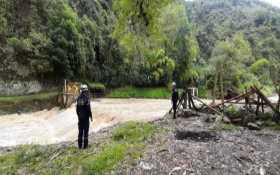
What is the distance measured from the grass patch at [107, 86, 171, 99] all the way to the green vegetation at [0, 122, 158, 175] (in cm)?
3287

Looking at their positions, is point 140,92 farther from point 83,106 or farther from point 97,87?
point 83,106

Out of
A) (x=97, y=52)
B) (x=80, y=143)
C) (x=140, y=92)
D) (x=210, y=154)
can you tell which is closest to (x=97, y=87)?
(x=140, y=92)

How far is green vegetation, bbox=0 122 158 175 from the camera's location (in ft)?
29.2

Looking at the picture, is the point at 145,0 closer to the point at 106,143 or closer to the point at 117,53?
the point at 106,143

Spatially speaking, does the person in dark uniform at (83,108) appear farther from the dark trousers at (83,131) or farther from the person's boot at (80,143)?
the person's boot at (80,143)

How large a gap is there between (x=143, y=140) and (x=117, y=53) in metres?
39.3

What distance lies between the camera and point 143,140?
11.4m

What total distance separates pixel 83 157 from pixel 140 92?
123 feet

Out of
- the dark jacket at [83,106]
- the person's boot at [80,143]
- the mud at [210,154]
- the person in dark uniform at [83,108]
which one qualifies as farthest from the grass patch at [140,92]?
the dark jacket at [83,106]

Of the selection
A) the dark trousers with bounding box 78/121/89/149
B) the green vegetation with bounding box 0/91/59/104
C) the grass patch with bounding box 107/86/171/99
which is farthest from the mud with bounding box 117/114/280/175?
the grass patch with bounding box 107/86/171/99

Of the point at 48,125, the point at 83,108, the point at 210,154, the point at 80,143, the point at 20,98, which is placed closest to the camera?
the point at 210,154

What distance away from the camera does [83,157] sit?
9.69 metres

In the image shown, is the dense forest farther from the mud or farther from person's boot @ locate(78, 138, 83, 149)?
person's boot @ locate(78, 138, 83, 149)

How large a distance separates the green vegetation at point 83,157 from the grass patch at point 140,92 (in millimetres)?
32870
